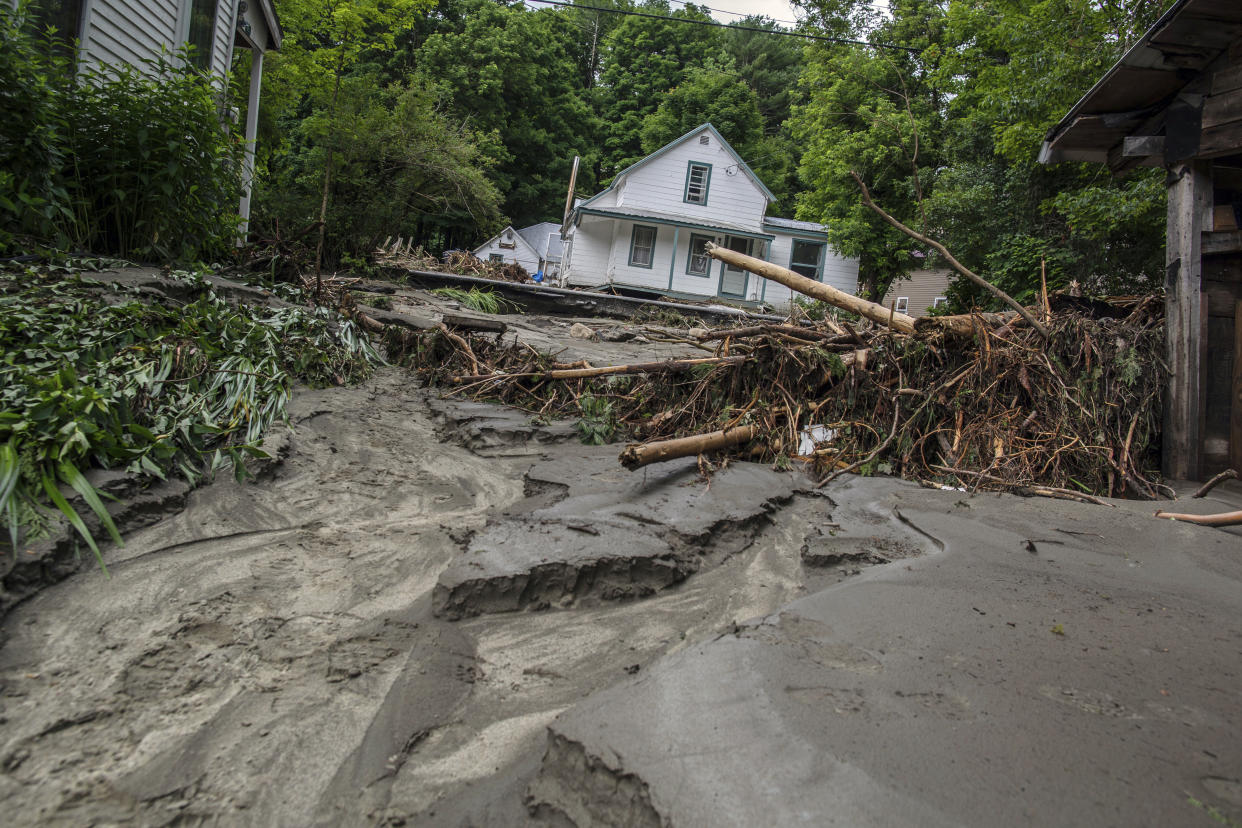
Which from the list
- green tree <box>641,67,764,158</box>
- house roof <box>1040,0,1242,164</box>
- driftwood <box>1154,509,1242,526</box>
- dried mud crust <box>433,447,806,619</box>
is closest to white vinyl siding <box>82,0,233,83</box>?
dried mud crust <box>433,447,806,619</box>

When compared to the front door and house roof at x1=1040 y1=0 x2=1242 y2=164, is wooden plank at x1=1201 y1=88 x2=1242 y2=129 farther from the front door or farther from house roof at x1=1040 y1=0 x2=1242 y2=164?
the front door

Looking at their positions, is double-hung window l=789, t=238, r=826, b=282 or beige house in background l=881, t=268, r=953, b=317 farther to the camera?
beige house in background l=881, t=268, r=953, b=317

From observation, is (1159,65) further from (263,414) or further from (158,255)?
(158,255)

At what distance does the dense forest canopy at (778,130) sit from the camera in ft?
40.3

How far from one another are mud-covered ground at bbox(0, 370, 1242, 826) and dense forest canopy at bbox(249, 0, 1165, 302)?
4.02 metres

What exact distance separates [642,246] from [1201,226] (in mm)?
21495

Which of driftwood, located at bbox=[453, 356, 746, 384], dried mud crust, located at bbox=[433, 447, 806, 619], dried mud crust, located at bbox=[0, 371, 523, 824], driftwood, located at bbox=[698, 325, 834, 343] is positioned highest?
driftwood, located at bbox=[698, 325, 834, 343]

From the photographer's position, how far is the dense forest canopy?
40.3ft

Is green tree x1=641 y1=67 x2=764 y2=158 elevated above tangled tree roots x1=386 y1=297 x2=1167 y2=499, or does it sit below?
above

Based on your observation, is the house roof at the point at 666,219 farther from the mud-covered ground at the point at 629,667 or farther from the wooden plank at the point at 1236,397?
the mud-covered ground at the point at 629,667

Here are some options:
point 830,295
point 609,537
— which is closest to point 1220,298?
point 830,295

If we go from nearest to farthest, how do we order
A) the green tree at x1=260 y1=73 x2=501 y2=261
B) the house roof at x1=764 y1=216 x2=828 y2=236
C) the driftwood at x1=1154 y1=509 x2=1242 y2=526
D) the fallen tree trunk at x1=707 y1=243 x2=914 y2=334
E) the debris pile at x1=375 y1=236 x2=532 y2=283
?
1. the driftwood at x1=1154 y1=509 x2=1242 y2=526
2. the fallen tree trunk at x1=707 y1=243 x2=914 y2=334
3. the green tree at x1=260 y1=73 x2=501 y2=261
4. the debris pile at x1=375 y1=236 x2=532 y2=283
5. the house roof at x1=764 y1=216 x2=828 y2=236

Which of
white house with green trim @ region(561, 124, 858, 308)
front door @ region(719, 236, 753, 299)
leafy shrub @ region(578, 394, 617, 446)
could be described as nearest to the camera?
leafy shrub @ region(578, 394, 617, 446)

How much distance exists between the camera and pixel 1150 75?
216 inches
